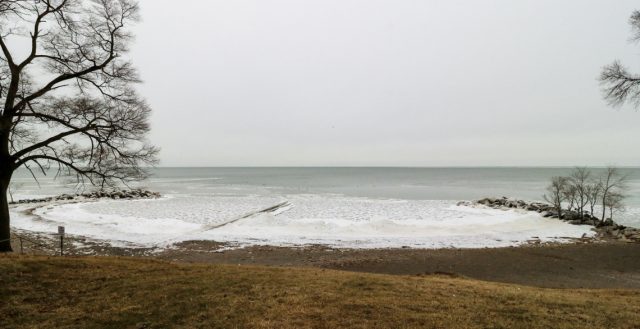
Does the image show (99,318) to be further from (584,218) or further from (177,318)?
(584,218)

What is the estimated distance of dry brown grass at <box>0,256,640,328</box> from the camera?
226 inches

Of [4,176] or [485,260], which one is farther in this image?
[485,260]

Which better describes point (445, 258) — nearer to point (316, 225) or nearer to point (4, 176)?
point (316, 225)

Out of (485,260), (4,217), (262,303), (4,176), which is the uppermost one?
(4,176)

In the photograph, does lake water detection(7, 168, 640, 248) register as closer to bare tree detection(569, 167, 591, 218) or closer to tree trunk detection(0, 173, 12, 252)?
bare tree detection(569, 167, 591, 218)

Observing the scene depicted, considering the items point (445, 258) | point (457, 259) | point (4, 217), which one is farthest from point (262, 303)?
point (457, 259)

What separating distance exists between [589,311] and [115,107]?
43.1ft

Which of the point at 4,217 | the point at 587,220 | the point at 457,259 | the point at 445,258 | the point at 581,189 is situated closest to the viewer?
the point at 4,217

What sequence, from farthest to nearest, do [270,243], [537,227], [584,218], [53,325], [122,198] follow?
[122,198] → [584,218] → [537,227] → [270,243] → [53,325]

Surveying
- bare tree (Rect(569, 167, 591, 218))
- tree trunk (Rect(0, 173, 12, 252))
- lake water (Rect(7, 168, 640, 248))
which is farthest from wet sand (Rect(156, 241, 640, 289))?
bare tree (Rect(569, 167, 591, 218))

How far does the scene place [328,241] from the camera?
20.3 metres

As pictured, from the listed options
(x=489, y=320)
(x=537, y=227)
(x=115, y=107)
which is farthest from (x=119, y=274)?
(x=537, y=227)

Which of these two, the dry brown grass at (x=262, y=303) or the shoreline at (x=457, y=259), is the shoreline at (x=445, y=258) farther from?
the dry brown grass at (x=262, y=303)

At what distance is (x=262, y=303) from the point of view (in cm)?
655
